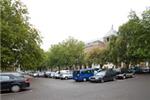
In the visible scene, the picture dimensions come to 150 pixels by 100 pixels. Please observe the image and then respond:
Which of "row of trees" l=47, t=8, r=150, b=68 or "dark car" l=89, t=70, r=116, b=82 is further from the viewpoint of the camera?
"row of trees" l=47, t=8, r=150, b=68

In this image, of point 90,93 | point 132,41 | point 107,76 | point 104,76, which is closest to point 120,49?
point 132,41

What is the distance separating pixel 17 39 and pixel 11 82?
1403 centimetres

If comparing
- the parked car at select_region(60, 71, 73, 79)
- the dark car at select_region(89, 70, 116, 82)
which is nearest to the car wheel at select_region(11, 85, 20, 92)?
the dark car at select_region(89, 70, 116, 82)

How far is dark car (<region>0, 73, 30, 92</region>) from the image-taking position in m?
26.7

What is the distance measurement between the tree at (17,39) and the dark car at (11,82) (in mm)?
11622

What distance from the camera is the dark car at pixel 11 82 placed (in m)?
26.7

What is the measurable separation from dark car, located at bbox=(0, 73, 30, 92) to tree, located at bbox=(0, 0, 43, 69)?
38.1 ft

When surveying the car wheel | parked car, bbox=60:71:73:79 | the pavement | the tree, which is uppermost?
the tree

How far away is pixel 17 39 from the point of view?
40250 mm

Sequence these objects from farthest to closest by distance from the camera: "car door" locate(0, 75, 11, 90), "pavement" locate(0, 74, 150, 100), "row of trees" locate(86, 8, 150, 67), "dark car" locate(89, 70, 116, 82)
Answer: "row of trees" locate(86, 8, 150, 67) → "dark car" locate(89, 70, 116, 82) → "car door" locate(0, 75, 11, 90) → "pavement" locate(0, 74, 150, 100)

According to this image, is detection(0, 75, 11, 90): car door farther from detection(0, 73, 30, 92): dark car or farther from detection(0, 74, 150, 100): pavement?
detection(0, 74, 150, 100): pavement

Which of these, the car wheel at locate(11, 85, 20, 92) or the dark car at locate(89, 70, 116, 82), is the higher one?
the dark car at locate(89, 70, 116, 82)

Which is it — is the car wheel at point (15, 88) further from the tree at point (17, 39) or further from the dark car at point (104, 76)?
the dark car at point (104, 76)

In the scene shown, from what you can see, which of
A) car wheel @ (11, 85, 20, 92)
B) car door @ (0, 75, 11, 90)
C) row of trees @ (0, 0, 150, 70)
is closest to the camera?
car door @ (0, 75, 11, 90)
